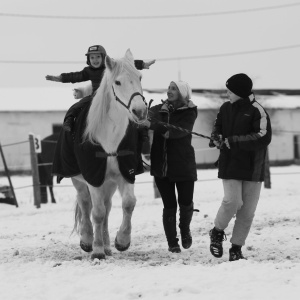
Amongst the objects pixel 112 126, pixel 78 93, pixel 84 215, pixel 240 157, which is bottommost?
pixel 84 215

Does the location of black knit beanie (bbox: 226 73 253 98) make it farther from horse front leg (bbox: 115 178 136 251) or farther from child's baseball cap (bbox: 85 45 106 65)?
child's baseball cap (bbox: 85 45 106 65)

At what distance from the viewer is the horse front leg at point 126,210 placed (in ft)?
21.6

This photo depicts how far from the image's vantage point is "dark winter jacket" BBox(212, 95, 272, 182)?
19.7 ft

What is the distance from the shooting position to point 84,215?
24.3 ft

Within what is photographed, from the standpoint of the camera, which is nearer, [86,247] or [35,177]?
[86,247]

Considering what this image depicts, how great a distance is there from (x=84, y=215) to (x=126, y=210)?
0.89 meters

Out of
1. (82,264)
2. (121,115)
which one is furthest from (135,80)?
(82,264)

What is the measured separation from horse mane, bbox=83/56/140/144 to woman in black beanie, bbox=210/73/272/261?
1.07 m

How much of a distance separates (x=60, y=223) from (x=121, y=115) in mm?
4303

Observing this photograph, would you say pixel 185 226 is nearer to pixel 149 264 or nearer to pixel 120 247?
pixel 120 247

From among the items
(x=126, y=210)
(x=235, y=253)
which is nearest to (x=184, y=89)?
(x=126, y=210)

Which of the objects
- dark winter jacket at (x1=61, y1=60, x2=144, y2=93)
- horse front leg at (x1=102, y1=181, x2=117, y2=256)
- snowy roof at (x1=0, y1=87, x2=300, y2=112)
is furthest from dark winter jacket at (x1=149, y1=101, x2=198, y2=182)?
snowy roof at (x1=0, y1=87, x2=300, y2=112)

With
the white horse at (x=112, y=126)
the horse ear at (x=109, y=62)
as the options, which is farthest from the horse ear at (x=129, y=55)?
the horse ear at (x=109, y=62)

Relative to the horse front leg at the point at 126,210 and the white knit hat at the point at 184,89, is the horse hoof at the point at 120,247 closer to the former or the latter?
the horse front leg at the point at 126,210
